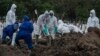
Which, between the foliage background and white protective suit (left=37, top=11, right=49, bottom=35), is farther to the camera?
the foliage background

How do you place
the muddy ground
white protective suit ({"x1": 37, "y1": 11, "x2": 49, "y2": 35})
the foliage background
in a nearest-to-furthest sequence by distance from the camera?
the muddy ground → white protective suit ({"x1": 37, "y1": 11, "x2": 49, "y2": 35}) → the foliage background

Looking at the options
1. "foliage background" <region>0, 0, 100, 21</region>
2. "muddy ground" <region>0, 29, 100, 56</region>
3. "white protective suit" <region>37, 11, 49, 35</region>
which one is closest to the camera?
"muddy ground" <region>0, 29, 100, 56</region>

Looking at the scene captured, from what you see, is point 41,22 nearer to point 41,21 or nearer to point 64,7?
point 41,21

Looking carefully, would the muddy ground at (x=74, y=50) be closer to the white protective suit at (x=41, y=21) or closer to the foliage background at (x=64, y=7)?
the white protective suit at (x=41, y=21)

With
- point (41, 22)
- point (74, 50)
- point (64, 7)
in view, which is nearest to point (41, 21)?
point (41, 22)

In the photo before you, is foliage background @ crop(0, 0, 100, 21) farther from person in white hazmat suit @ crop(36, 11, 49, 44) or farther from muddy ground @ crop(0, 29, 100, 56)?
muddy ground @ crop(0, 29, 100, 56)

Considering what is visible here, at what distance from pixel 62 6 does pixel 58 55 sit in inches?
1491

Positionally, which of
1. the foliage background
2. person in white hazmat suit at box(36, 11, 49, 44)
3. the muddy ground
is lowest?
the muddy ground

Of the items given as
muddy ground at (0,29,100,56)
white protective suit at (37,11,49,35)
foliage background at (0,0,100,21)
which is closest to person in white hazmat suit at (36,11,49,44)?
white protective suit at (37,11,49,35)

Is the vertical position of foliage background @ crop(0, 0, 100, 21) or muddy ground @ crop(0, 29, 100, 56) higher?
foliage background @ crop(0, 0, 100, 21)

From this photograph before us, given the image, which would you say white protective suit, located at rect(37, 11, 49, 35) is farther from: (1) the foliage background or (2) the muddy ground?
(1) the foliage background

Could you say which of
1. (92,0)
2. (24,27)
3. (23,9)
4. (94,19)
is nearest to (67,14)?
(92,0)

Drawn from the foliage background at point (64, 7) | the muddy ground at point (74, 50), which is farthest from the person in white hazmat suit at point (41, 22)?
the foliage background at point (64, 7)

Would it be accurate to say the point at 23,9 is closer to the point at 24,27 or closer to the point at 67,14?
the point at 67,14
